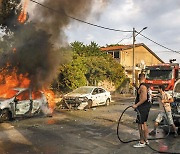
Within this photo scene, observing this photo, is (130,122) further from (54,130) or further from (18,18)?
(18,18)

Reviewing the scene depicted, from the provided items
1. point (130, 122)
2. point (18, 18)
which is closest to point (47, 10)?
point (18, 18)

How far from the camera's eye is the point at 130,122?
11953mm

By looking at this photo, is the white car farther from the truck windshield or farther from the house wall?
the house wall

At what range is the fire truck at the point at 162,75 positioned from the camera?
19.8 metres

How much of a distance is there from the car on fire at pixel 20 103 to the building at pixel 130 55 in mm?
25664

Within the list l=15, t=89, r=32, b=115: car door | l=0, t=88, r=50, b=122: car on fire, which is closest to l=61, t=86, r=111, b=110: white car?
l=0, t=88, r=50, b=122: car on fire

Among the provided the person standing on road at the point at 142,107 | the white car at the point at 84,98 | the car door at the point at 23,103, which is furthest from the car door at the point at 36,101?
the person standing on road at the point at 142,107

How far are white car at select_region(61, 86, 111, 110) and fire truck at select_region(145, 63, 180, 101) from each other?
3.80m

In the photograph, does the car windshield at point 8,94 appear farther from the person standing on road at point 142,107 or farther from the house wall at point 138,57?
the house wall at point 138,57

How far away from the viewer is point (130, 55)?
46156 millimetres

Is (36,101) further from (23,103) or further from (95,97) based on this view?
(95,97)

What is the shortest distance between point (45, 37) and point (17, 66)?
232cm

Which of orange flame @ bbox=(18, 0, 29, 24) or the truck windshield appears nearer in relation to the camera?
orange flame @ bbox=(18, 0, 29, 24)

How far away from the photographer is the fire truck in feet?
65.0
